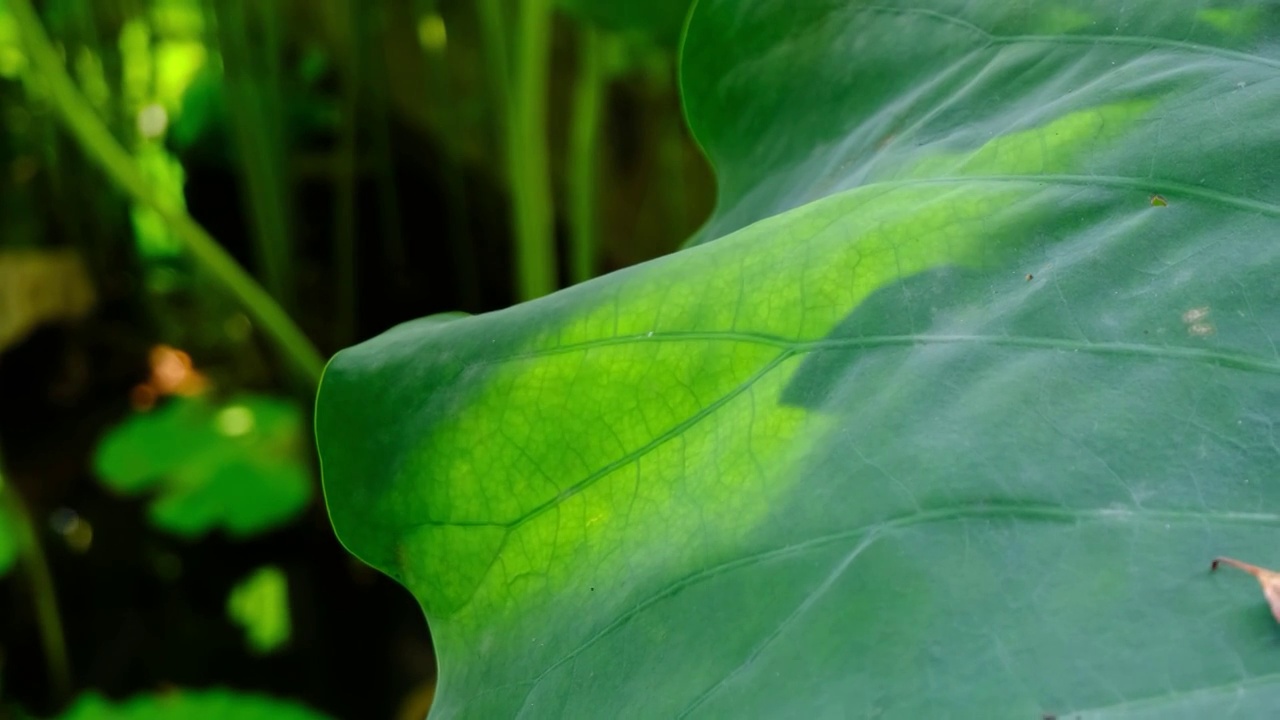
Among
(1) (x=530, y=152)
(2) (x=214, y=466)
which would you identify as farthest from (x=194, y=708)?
(1) (x=530, y=152)

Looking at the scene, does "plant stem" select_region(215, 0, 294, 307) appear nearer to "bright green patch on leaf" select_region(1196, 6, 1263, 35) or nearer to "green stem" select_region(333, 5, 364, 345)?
"green stem" select_region(333, 5, 364, 345)

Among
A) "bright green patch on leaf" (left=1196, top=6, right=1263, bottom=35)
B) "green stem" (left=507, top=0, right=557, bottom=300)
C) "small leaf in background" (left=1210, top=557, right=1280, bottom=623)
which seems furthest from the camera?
"green stem" (left=507, top=0, right=557, bottom=300)

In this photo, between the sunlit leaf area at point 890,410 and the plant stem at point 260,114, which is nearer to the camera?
the sunlit leaf area at point 890,410

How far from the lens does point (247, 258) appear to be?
214 cm

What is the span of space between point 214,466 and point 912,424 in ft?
4.38

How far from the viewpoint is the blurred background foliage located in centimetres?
132

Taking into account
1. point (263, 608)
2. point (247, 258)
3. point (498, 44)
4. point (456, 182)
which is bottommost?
point (263, 608)

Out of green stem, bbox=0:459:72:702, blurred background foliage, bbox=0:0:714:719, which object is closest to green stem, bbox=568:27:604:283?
blurred background foliage, bbox=0:0:714:719

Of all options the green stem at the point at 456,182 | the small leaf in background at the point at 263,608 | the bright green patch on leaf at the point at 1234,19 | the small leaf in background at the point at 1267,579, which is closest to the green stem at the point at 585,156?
the green stem at the point at 456,182

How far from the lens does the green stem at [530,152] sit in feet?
3.95

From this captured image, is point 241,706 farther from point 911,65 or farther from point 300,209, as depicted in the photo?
point 300,209

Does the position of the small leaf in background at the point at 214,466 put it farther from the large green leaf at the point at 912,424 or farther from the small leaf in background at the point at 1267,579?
the small leaf in background at the point at 1267,579

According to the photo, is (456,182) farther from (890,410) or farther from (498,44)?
(890,410)

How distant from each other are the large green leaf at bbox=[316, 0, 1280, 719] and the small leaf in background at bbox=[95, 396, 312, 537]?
3.48 ft
